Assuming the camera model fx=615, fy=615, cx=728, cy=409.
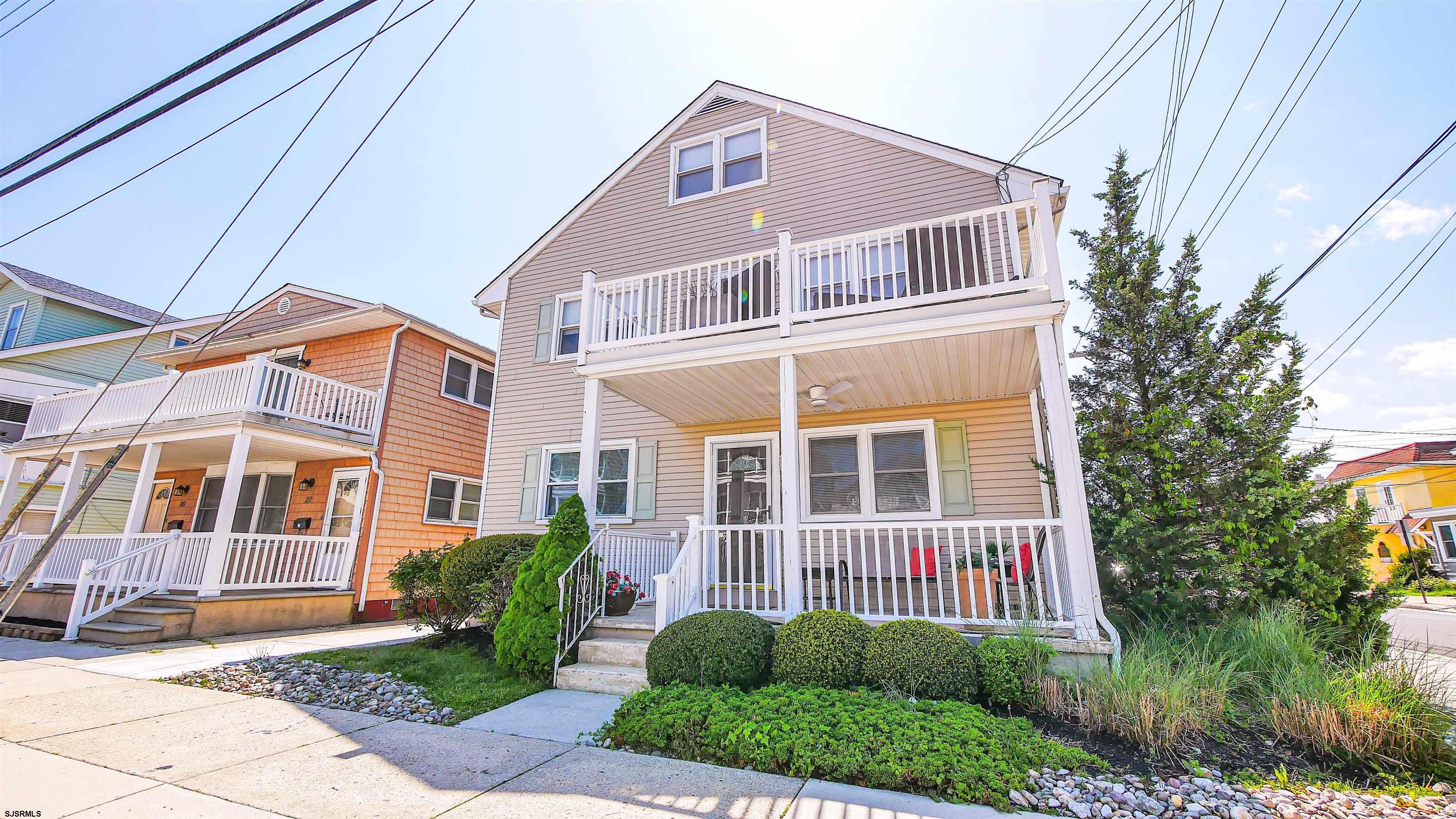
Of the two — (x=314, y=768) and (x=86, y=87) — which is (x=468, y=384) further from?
(x=314, y=768)

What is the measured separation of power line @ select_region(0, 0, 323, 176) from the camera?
4.06m

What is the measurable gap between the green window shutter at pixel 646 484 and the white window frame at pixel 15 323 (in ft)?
63.5

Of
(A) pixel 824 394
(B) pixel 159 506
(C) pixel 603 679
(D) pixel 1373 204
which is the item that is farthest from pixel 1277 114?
(B) pixel 159 506

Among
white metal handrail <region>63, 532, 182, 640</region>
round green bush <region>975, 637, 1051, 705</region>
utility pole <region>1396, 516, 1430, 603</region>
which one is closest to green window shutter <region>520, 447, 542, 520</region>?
white metal handrail <region>63, 532, 182, 640</region>

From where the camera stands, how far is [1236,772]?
3551mm

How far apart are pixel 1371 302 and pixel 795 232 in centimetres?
780

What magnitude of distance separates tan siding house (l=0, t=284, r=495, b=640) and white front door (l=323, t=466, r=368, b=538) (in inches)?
1.3

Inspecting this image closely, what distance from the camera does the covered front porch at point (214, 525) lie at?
9320 mm

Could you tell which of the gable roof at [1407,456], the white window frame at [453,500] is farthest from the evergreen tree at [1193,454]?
the gable roof at [1407,456]

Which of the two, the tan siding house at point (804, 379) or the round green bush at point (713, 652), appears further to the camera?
the tan siding house at point (804, 379)

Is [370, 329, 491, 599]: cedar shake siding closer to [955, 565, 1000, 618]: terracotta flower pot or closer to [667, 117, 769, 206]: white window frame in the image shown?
[667, 117, 769, 206]: white window frame

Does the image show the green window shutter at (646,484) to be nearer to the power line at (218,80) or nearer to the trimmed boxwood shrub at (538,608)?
the trimmed boxwood shrub at (538,608)

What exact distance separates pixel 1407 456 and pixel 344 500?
36166mm

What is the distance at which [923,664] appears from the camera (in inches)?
179
